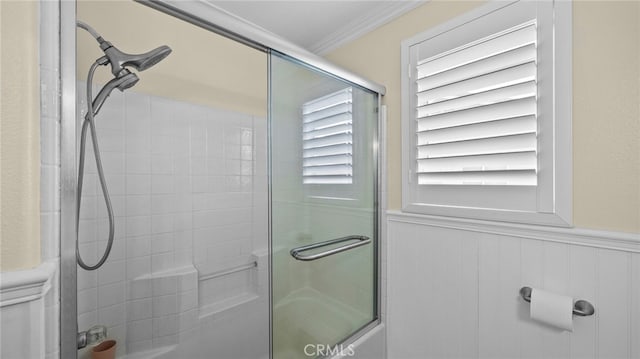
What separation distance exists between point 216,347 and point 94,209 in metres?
0.95

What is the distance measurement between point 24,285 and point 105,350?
34.1 inches

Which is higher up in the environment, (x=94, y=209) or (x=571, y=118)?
(x=571, y=118)

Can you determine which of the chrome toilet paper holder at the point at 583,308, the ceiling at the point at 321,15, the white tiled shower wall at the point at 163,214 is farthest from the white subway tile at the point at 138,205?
the chrome toilet paper holder at the point at 583,308

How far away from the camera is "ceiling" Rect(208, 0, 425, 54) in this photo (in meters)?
1.41

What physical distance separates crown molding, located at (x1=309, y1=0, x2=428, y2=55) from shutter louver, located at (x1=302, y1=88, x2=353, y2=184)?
493 millimetres

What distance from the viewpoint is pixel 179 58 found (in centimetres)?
140

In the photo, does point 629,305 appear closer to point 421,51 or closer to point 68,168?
point 421,51

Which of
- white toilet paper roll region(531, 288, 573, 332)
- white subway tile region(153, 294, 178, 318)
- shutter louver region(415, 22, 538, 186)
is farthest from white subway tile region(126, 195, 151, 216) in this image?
white toilet paper roll region(531, 288, 573, 332)

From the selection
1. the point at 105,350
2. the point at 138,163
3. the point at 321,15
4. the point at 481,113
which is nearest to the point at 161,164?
the point at 138,163

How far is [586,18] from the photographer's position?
89cm

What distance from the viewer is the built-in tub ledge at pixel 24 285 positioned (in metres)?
0.49

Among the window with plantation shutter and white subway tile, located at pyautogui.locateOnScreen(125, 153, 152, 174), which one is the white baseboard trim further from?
white subway tile, located at pyautogui.locateOnScreen(125, 153, 152, 174)

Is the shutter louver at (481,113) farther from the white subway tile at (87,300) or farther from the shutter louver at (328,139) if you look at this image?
the white subway tile at (87,300)

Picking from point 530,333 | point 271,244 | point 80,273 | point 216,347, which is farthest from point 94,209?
point 530,333
